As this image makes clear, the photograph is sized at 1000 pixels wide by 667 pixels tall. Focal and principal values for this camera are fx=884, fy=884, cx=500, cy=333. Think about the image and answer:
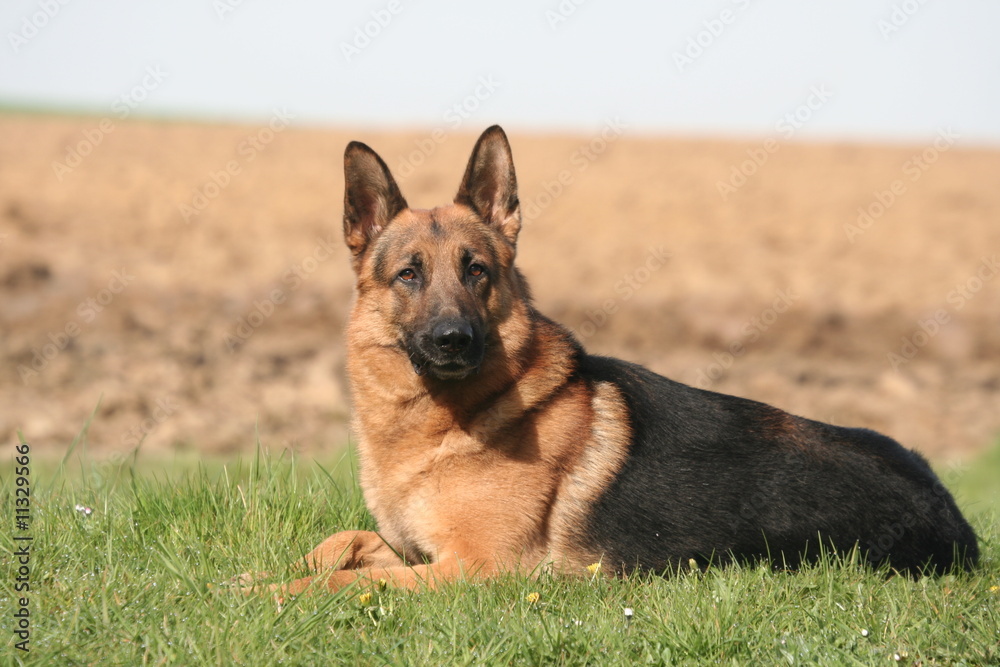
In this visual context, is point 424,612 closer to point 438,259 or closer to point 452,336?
point 452,336

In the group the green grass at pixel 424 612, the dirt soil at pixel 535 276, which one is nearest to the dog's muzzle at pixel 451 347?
the green grass at pixel 424 612

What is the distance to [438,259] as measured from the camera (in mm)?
5289

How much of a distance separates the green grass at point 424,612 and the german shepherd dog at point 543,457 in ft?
0.75

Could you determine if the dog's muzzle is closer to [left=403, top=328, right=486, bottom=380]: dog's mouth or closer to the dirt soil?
[left=403, top=328, right=486, bottom=380]: dog's mouth

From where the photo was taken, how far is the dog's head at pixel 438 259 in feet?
16.2

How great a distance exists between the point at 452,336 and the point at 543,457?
87 centimetres

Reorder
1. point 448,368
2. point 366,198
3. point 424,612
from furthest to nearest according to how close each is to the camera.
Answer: point 366,198, point 448,368, point 424,612

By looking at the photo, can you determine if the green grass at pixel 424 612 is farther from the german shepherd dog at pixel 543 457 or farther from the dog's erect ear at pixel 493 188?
the dog's erect ear at pixel 493 188

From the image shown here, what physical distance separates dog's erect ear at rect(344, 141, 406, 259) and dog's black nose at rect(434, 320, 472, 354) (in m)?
1.07

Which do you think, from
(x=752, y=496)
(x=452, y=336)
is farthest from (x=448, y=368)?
(x=752, y=496)

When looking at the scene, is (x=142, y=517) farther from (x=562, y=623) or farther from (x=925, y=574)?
(x=925, y=574)

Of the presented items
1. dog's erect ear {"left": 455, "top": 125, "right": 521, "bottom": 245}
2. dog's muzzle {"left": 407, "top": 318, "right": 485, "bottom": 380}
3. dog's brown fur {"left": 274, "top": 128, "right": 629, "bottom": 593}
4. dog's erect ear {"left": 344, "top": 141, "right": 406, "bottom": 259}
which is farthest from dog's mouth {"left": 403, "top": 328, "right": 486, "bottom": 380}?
dog's erect ear {"left": 455, "top": 125, "right": 521, "bottom": 245}

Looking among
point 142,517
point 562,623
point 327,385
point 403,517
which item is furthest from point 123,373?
point 562,623

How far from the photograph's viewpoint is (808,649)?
4102 mm
